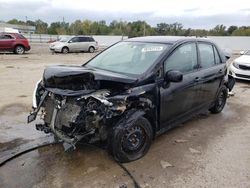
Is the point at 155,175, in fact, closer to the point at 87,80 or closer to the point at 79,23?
the point at 87,80

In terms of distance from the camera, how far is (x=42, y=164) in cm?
381

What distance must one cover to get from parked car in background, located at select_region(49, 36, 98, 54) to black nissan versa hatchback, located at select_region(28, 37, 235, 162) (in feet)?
61.1

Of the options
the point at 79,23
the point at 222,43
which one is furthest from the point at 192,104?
the point at 79,23

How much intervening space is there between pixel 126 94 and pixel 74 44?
2055 cm

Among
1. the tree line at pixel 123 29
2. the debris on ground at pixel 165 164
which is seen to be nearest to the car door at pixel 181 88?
the debris on ground at pixel 165 164

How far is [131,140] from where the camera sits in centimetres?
387

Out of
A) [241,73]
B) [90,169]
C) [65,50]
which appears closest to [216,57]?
[90,169]

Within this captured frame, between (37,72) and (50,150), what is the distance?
26.3 feet

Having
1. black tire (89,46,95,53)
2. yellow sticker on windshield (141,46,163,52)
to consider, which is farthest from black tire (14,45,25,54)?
yellow sticker on windshield (141,46,163,52)

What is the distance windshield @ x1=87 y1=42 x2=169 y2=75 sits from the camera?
4.29m

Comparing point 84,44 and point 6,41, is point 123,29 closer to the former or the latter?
point 84,44

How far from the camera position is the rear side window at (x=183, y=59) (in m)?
4.40

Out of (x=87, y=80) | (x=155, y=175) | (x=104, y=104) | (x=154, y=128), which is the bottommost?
(x=155, y=175)

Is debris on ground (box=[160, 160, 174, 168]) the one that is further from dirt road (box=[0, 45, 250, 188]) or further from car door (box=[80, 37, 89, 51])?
car door (box=[80, 37, 89, 51])
